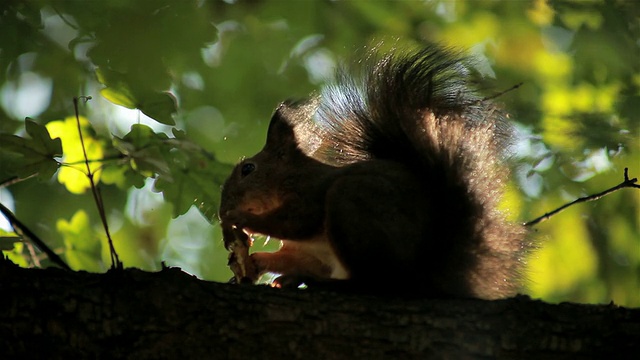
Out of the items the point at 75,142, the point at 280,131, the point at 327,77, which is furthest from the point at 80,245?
the point at 327,77

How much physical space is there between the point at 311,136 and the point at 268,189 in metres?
0.49

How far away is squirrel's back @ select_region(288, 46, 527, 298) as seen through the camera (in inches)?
131

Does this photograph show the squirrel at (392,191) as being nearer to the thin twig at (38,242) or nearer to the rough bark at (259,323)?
the rough bark at (259,323)

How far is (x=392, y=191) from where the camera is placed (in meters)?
3.20

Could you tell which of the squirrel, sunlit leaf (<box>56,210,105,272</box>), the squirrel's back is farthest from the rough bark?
sunlit leaf (<box>56,210,105,272</box>)

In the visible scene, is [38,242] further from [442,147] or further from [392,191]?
[442,147]

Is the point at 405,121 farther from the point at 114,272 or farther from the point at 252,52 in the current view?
the point at 252,52

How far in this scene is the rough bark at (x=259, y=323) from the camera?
2.37m

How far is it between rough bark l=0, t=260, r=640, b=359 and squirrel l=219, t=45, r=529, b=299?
18.5 inches

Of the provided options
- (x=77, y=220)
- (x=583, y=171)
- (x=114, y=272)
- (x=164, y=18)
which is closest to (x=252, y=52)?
(x=164, y=18)

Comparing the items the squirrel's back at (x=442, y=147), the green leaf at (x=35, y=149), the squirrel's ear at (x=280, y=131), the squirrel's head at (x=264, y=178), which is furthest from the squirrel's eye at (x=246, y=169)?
the green leaf at (x=35, y=149)

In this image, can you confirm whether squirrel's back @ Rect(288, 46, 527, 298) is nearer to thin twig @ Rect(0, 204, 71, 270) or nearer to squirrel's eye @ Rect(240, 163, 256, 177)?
squirrel's eye @ Rect(240, 163, 256, 177)

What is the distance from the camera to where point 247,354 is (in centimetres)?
244

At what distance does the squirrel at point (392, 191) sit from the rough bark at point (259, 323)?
1.54 ft
